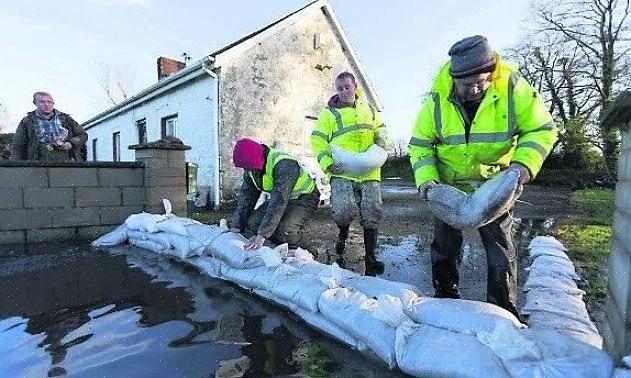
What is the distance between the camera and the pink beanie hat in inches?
134

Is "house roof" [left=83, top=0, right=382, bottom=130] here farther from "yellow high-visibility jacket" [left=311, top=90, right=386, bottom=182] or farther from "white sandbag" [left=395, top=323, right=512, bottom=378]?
"white sandbag" [left=395, top=323, right=512, bottom=378]

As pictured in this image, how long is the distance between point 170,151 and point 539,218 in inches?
230

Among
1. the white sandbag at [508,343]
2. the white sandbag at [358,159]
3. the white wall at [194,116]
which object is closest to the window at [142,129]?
the white wall at [194,116]

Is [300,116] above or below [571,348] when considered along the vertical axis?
above

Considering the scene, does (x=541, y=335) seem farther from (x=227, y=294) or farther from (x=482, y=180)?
(x=227, y=294)

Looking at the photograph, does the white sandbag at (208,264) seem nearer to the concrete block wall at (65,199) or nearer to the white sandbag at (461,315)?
the white sandbag at (461,315)

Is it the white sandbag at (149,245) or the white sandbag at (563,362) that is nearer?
the white sandbag at (563,362)

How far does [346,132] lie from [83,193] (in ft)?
11.3

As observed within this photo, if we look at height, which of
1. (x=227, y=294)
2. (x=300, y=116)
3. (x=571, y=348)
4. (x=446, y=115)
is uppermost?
(x=300, y=116)

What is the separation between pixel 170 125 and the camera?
11.3m

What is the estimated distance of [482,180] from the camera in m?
2.34

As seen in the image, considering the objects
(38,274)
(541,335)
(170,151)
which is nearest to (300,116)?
(170,151)

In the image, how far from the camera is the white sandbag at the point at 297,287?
2.35 m

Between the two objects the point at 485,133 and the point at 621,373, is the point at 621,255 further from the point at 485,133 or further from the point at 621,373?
the point at 485,133
